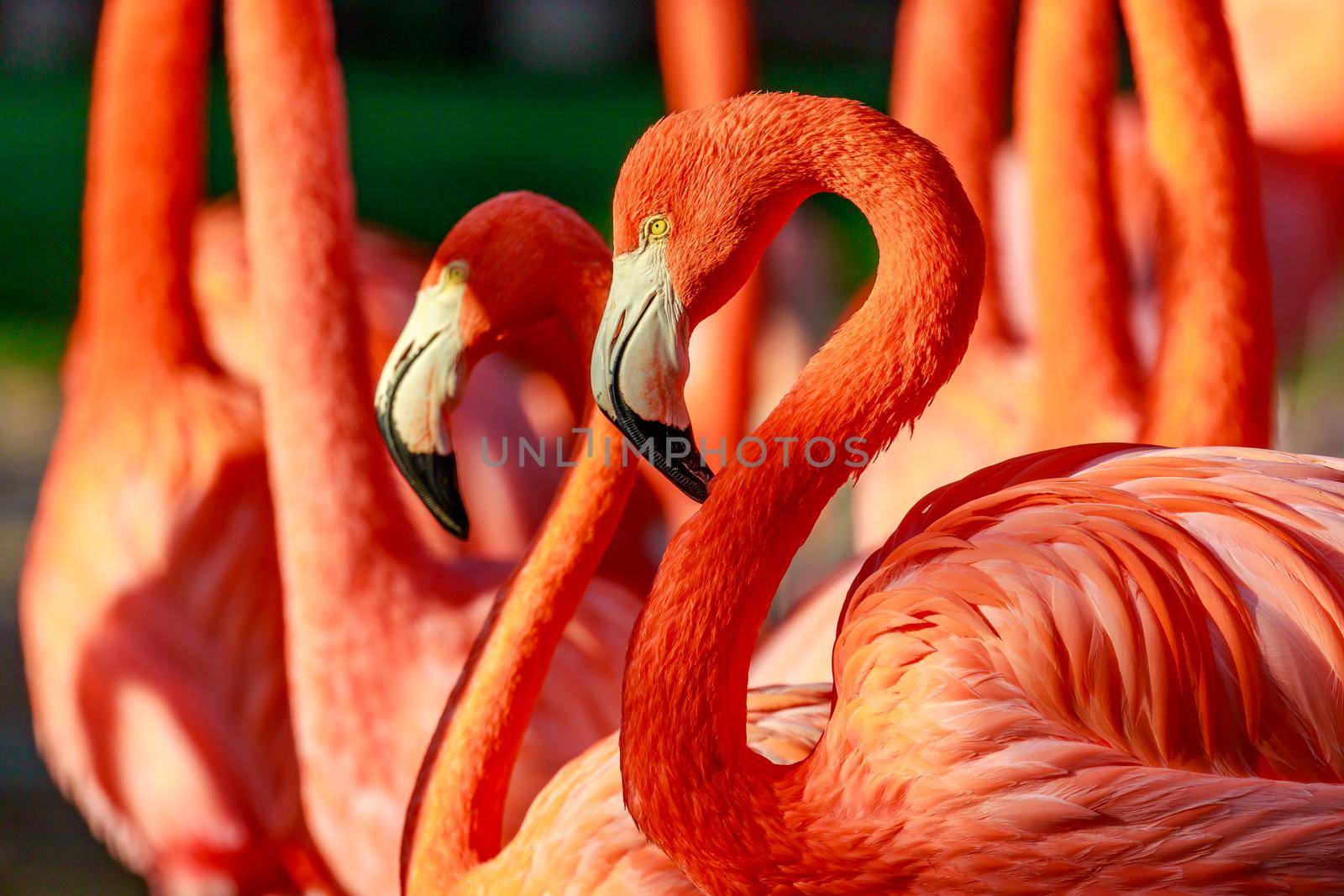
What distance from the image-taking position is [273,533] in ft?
8.75

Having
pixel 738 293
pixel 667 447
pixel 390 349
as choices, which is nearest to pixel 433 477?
pixel 667 447

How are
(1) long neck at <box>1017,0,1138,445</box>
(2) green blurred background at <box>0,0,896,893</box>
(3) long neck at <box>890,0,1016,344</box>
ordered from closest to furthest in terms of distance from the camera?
(1) long neck at <box>1017,0,1138,445</box> → (3) long neck at <box>890,0,1016,344</box> → (2) green blurred background at <box>0,0,896,893</box>

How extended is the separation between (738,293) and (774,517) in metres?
1.57

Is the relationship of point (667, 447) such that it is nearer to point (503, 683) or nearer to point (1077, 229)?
point (503, 683)

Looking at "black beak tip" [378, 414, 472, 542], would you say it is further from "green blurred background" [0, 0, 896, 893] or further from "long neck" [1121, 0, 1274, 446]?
"green blurred background" [0, 0, 896, 893]

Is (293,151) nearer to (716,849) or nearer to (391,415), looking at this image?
(391,415)

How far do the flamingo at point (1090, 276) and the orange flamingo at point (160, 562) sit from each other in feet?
3.04

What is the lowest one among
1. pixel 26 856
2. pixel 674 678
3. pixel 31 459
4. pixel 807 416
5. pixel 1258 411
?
pixel 26 856

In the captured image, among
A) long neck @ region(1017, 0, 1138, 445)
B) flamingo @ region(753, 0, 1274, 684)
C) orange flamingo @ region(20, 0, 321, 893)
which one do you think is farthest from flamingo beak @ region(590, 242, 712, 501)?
orange flamingo @ region(20, 0, 321, 893)

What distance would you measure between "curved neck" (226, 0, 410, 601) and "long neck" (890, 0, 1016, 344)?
4.07ft

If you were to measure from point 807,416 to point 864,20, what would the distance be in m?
8.61

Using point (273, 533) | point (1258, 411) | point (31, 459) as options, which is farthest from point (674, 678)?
point (31, 459)

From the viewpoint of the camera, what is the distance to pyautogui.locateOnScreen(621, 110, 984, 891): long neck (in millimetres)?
1436

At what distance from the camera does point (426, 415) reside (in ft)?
5.37
